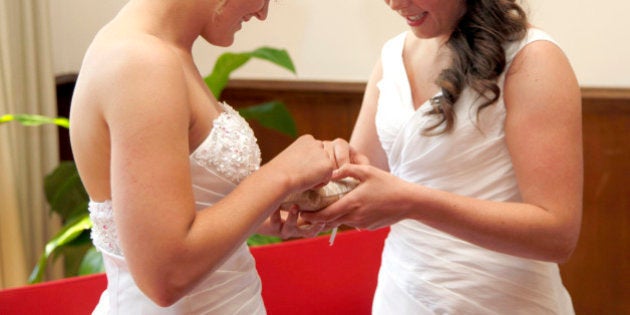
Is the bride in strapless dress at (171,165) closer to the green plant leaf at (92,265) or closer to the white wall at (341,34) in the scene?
the green plant leaf at (92,265)

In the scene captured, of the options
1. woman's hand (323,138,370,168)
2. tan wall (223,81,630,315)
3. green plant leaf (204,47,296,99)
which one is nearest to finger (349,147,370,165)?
woman's hand (323,138,370,168)

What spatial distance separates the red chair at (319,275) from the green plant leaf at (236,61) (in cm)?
84

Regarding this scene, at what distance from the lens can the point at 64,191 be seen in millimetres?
3455

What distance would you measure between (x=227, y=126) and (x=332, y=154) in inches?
14.6

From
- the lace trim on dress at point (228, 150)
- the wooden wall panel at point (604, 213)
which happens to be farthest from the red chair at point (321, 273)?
the wooden wall panel at point (604, 213)

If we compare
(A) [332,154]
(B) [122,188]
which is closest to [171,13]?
(B) [122,188]

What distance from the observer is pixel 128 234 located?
1.24 metres

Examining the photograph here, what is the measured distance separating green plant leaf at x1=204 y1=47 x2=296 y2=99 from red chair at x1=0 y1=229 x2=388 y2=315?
0.84m

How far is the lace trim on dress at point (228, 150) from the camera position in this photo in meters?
1.39

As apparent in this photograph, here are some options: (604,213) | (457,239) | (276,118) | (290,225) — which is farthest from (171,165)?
(604,213)

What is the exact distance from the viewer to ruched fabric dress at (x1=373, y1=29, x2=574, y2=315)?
5.97 ft

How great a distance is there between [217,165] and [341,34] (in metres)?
2.41

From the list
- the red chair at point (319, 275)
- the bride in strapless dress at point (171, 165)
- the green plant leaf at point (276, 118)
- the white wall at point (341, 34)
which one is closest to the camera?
the bride in strapless dress at point (171, 165)

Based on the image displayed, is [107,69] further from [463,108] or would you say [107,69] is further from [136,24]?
[463,108]
